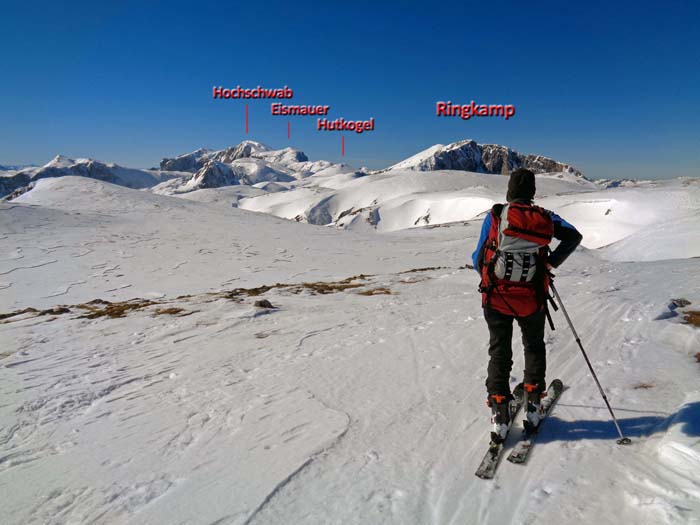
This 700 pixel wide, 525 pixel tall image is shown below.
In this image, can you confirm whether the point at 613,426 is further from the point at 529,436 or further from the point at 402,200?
the point at 402,200

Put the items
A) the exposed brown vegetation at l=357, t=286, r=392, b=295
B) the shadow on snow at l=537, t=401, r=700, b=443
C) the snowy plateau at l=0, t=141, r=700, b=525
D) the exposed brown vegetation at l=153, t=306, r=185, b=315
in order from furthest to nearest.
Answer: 1. the exposed brown vegetation at l=357, t=286, r=392, b=295
2. the exposed brown vegetation at l=153, t=306, r=185, b=315
3. the shadow on snow at l=537, t=401, r=700, b=443
4. the snowy plateau at l=0, t=141, r=700, b=525

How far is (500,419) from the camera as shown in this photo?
142 inches

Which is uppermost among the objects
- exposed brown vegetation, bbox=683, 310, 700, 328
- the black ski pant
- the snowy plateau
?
the black ski pant

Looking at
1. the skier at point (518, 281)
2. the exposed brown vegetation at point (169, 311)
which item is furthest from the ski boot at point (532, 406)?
the exposed brown vegetation at point (169, 311)

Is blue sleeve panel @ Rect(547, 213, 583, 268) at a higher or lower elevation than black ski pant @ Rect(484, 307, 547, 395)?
higher

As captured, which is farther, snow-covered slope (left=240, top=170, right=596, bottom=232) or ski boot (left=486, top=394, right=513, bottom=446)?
snow-covered slope (left=240, top=170, right=596, bottom=232)

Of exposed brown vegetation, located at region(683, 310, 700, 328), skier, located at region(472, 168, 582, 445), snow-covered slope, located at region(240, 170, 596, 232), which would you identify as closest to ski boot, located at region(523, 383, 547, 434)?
skier, located at region(472, 168, 582, 445)

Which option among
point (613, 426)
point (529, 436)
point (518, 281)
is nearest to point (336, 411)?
point (529, 436)

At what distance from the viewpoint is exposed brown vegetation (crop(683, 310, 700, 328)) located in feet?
21.6

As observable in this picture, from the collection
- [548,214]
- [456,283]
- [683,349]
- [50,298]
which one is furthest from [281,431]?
[50,298]

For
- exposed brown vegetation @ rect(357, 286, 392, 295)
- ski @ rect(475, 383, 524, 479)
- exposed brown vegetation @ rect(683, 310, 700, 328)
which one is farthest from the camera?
exposed brown vegetation @ rect(357, 286, 392, 295)

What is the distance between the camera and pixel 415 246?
31.5m

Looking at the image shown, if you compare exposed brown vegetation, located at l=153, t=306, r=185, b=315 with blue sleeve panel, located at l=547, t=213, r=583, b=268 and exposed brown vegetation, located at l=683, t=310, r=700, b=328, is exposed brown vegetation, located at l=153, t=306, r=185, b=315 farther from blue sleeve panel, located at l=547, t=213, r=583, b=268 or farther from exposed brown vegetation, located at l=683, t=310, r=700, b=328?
exposed brown vegetation, located at l=683, t=310, r=700, b=328

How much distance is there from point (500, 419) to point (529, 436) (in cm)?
37
